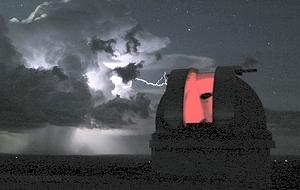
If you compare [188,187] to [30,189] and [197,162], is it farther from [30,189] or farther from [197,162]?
[30,189]

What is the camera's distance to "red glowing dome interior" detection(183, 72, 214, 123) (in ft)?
74.5

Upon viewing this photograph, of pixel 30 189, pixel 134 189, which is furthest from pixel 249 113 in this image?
pixel 30 189

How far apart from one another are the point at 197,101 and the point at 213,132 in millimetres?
2156

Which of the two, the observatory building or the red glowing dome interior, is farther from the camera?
the red glowing dome interior

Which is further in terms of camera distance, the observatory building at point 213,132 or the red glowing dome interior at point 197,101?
the red glowing dome interior at point 197,101

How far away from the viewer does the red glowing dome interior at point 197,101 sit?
2272 centimetres

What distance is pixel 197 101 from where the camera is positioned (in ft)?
75.7

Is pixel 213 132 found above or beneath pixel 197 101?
beneath

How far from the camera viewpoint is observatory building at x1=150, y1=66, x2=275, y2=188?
21.6 m

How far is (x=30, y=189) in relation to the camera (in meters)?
20.0

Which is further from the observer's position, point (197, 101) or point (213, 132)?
point (197, 101)

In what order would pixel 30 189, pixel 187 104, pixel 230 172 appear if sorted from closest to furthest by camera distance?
pixel 30 189 < pixel 230 172 < pixel 187 104

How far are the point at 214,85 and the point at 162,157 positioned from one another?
4912mm

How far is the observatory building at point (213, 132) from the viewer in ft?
70.9
